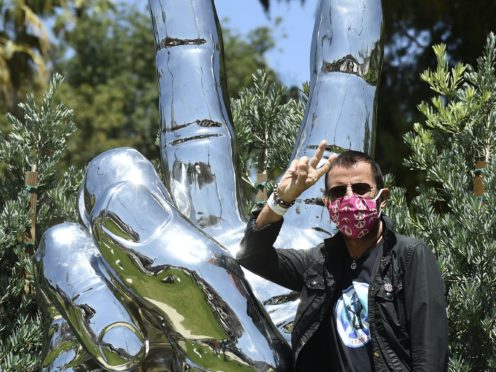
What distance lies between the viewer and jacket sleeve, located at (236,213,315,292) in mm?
2264

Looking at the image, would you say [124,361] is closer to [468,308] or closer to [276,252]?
[276,252]

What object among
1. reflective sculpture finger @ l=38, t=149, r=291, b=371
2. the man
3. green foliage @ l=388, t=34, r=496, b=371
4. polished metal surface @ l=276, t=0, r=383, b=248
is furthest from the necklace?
green foliage @ l=388, t=34, r=496, b=371

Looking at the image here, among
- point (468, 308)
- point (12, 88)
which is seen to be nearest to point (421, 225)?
point (468, 308)

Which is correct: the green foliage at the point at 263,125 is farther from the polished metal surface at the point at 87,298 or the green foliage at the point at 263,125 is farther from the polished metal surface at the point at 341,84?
the polished metal surface at the point at 87,298

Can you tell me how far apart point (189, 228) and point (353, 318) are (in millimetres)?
442

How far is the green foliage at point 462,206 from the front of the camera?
9.54ft

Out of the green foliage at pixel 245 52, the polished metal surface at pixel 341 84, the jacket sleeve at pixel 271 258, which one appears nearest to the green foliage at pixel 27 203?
the polished metal surface at pixel 341 84

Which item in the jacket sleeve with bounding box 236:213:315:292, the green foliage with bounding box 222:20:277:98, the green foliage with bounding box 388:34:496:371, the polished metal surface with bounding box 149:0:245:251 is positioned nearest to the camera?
the jacket sleeve with bounding box 236:213:315:292

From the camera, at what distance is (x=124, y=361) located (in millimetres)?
2312

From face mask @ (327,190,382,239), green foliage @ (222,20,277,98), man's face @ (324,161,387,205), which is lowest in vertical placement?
green foliage @ (222,20,277,98)

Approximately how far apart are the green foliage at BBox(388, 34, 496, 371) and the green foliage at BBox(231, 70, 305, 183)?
0.55 metres

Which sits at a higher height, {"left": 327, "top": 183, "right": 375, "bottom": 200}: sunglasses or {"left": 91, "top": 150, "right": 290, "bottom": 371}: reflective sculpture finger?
{"left": 327, "top": 183, "right": 375, "bottom": 200}: sunglasses

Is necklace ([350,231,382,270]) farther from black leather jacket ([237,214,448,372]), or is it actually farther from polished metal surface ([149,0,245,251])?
polished metal surface ([149,0,245,251])

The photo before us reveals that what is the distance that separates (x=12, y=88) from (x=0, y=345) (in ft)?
33.9
